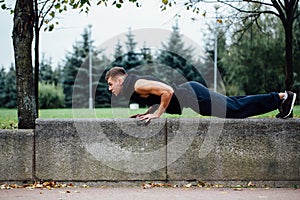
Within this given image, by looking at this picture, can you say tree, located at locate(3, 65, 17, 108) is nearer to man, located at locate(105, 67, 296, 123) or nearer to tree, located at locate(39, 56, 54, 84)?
tree, located at locate(39, 56, 54, 84)

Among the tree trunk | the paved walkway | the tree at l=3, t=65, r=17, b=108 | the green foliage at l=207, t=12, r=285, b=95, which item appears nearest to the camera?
the paved walkway

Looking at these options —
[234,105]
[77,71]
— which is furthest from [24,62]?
[77,71]

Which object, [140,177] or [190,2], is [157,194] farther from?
[190,2]

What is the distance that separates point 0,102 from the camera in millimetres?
44500

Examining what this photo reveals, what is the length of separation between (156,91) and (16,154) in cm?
205

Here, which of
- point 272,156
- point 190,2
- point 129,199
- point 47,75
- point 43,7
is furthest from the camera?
point 47,75

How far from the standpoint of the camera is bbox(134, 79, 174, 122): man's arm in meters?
6.14

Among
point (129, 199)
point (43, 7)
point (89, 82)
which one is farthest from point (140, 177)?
point (89, 82)

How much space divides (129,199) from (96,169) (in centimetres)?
98

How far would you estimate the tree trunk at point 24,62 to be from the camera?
7.04 meters

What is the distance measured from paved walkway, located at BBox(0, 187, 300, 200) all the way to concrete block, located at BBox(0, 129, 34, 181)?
1.03ft

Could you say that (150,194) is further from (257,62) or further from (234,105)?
(257,62)

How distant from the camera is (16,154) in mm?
6160

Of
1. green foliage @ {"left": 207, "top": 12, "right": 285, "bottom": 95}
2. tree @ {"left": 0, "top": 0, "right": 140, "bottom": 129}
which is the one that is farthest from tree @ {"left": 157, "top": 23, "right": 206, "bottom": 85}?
tree @ {"left": 0, "top": 0, "right": 140, "bottom": 129}
